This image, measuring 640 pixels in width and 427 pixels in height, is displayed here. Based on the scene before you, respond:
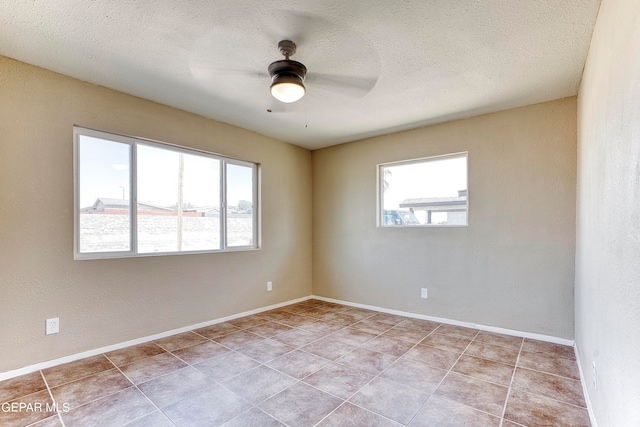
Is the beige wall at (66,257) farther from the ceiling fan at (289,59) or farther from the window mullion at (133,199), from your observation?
the ceiling fan at (289,59)

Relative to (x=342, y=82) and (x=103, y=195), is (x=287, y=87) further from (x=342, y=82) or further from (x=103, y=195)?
(x=103, y=195)

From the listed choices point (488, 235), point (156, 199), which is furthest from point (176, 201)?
point (488, 235)

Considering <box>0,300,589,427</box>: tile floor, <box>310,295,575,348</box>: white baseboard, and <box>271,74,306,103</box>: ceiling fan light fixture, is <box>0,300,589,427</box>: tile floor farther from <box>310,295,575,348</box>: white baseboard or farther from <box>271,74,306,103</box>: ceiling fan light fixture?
<box>271,74,306,103</box>: ceiling fan light fixture

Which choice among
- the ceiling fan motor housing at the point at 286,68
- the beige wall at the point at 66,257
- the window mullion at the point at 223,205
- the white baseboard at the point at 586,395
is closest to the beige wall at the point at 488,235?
the white baseboard at the point at 586,395

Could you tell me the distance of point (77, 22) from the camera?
1958 millimetres

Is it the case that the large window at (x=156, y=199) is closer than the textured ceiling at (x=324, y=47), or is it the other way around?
the textured ceiling at (x=324, y=47)

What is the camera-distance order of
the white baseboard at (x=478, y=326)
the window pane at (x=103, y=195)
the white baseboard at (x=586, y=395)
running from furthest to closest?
the white baseboard at (x=478, y=326), the window pane at (x=103, y=195), the white baseboard at (x=586, y=395)

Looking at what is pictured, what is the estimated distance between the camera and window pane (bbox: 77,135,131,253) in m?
2.78

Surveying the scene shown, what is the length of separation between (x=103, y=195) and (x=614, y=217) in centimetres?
369

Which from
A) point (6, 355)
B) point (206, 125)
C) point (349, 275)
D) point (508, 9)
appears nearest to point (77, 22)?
point (206, 125)

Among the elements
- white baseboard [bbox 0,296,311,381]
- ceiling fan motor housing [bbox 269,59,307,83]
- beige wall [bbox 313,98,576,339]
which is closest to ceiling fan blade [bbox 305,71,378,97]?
ceiling fan motor housing [bbox 269,59,307,83]

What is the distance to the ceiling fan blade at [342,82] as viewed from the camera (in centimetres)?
261

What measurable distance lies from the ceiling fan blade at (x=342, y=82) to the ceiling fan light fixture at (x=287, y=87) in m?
0.39

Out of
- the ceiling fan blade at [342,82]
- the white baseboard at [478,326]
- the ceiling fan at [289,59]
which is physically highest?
the ceiling fan at [289,59]
